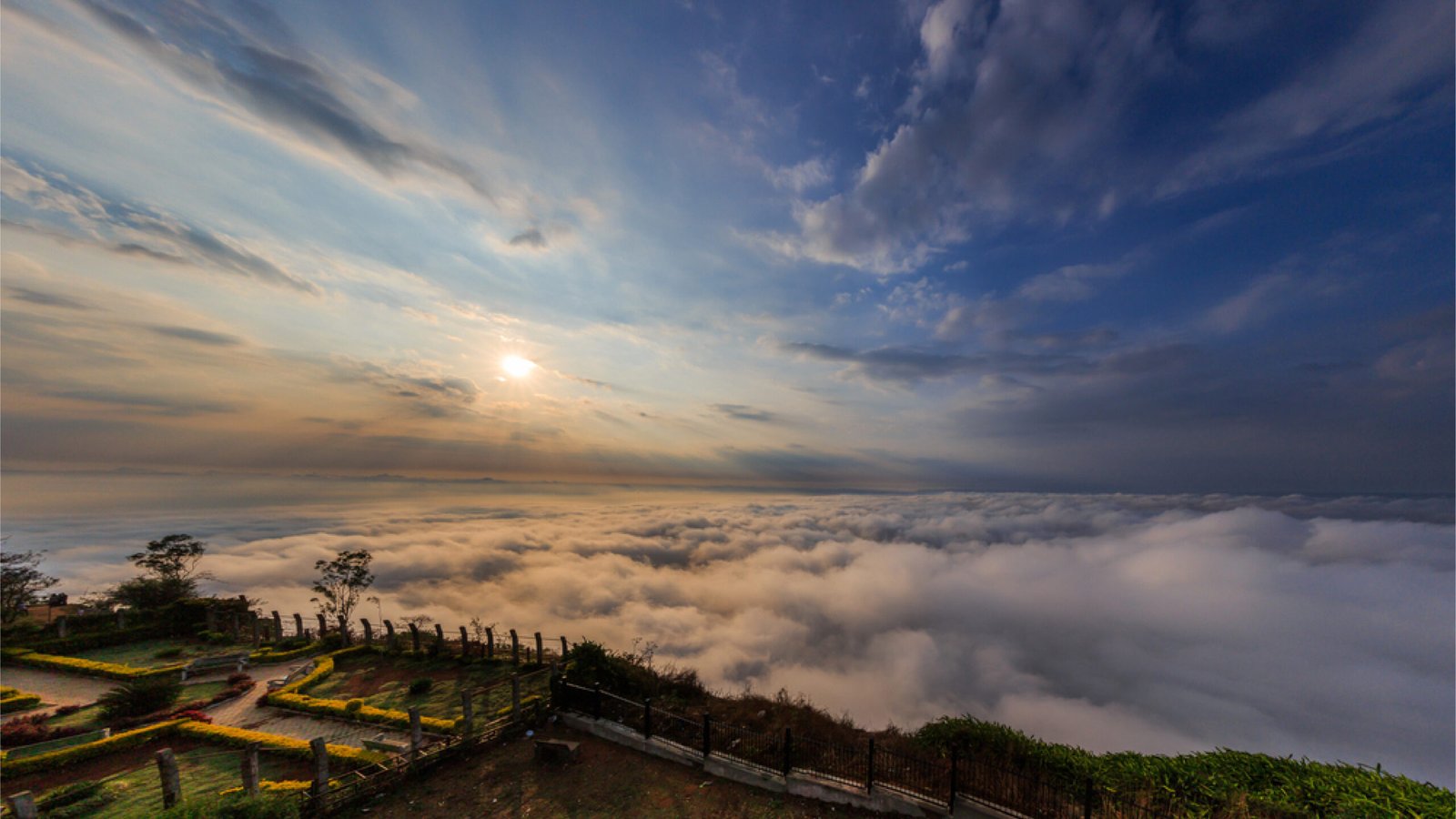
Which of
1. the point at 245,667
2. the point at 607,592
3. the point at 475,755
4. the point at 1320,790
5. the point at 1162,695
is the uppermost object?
the point at 1320,790

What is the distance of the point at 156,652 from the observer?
32156mm

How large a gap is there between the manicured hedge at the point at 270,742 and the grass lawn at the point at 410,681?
4.27m

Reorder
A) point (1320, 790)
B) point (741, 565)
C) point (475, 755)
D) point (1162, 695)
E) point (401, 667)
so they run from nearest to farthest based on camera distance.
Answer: point (1320, 790), point (475, 755), point (401, 667), point (1162, 695), point (741, 565)

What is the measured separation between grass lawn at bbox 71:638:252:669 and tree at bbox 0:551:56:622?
1140 centimetres

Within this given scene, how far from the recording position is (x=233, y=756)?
18453 mm

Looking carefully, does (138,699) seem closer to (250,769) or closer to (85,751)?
(85,751)

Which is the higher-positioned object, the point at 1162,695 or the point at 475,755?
the point at 475,755

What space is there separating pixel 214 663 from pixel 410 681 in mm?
14154

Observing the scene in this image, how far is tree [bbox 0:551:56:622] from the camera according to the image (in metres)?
36.8

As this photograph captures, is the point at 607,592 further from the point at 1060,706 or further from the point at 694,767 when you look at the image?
the point at 694,767

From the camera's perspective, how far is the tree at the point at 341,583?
125 ft

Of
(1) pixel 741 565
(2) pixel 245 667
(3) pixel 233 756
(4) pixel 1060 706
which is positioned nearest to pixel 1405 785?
(3) pixel 233 756

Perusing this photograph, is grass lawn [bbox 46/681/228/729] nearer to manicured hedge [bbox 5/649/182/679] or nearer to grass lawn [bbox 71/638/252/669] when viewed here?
manicured hedge [bbox 5/649/182/679]

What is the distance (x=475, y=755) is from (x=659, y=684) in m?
8.02
